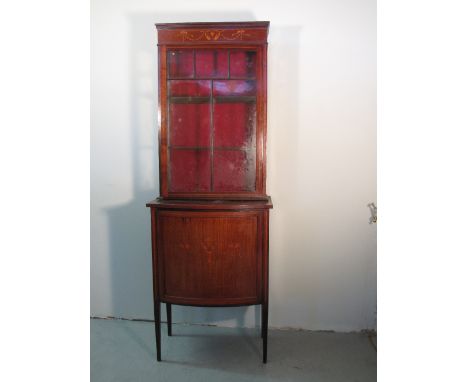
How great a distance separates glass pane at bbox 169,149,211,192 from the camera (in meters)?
2.17

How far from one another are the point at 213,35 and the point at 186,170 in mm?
799

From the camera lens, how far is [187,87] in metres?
2.15

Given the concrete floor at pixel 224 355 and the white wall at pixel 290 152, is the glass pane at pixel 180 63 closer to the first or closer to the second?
the white wall at pixel 290 152

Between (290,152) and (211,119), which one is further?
(290,152)

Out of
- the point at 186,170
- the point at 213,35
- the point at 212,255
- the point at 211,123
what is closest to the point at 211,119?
the point at 211,123

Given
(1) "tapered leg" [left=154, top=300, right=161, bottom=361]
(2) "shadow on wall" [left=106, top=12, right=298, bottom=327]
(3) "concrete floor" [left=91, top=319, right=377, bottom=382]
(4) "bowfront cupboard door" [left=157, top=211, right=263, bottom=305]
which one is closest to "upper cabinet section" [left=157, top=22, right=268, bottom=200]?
(4) "bowfront cupboard door" [left=157, top=211, right=263, bottom=305]

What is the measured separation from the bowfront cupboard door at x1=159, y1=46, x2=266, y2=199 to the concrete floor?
97 centimetres

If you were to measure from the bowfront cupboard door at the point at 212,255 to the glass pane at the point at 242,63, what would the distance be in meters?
0.83

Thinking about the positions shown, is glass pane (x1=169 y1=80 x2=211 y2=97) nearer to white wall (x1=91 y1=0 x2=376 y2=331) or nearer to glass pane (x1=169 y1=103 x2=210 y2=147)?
glass pane (x1=169 y1=103 x2=210 y2=147)

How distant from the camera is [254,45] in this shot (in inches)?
82.0

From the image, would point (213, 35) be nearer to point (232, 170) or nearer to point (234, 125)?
point (234, 125)
